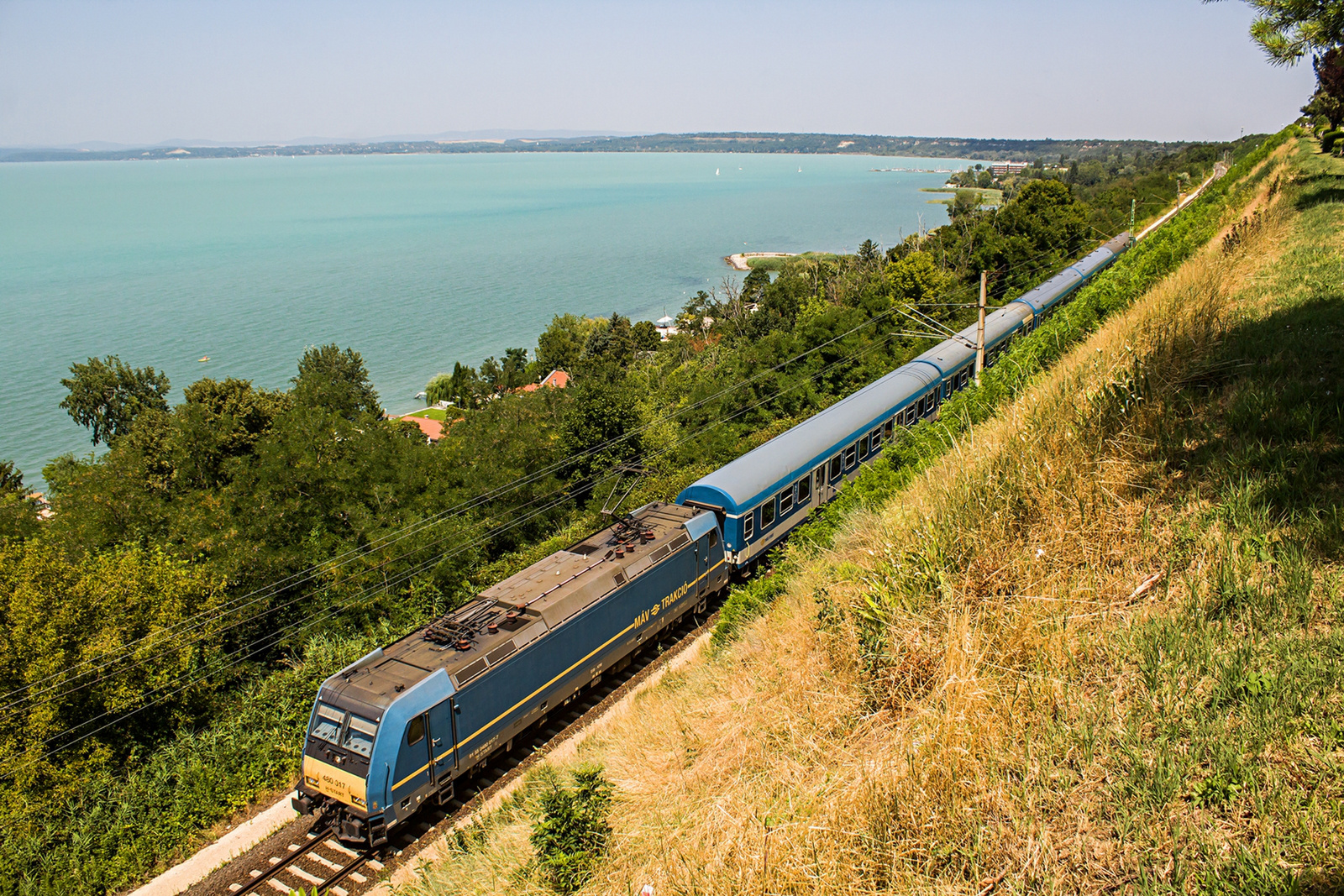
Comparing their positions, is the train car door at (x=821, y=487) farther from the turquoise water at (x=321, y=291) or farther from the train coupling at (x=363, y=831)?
the turquoise water at (x=321, y=291)

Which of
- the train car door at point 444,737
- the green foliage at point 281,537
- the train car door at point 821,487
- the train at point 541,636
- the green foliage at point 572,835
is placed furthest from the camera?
the train car door at point 821,487

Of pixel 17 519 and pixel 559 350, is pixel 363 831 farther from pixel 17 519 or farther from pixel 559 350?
pixel 559 350

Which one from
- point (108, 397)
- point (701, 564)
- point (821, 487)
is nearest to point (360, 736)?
point (701, 564)

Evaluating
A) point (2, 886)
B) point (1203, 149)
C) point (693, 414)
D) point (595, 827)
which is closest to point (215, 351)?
point (693, 414)

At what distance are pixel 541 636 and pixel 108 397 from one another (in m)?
57.8

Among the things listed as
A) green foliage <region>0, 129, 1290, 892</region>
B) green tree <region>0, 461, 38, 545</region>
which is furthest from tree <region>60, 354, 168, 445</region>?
green tree <region>0, 461, 38, 545</region>

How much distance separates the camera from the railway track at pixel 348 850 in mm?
11531

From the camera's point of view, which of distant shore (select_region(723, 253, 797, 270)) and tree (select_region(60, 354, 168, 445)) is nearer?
tree (select_region(60, 354, 168, 445))

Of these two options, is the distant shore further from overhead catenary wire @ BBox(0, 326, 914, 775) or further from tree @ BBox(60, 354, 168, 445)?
overhead catenary wire @ BBox(0, 326, 914, 775)

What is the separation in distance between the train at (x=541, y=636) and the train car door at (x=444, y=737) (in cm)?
2

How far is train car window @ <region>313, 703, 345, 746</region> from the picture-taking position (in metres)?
11.5

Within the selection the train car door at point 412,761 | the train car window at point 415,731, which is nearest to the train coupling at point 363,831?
the train car door at point 412,761

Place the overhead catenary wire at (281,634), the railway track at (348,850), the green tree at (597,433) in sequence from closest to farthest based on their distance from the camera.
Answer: the railway track at (348,850) < the overhead catenary wire at (281,634) < the green tree at (597,433)

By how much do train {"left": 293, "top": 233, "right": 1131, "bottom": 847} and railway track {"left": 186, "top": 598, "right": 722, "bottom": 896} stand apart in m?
0.39
